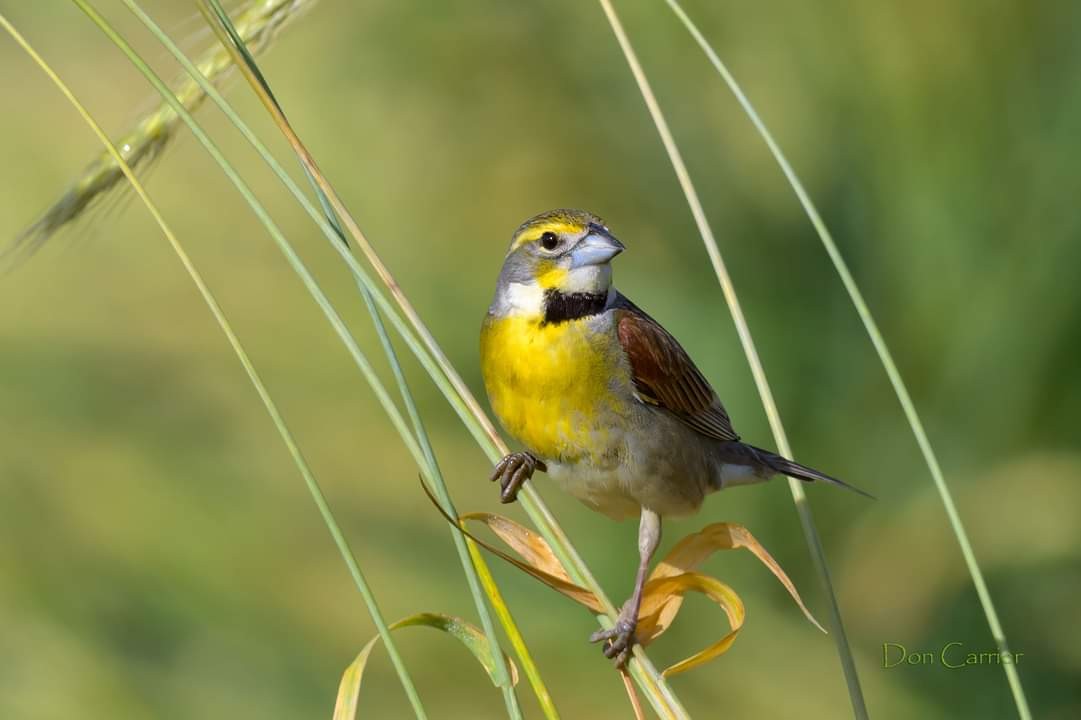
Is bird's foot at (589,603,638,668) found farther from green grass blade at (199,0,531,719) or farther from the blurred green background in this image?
the blurred green background

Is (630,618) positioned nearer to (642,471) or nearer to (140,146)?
(642,471)

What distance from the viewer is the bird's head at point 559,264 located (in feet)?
7.12

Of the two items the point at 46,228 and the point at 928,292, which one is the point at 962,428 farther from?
the point at 46,228

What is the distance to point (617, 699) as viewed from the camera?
3.01 m

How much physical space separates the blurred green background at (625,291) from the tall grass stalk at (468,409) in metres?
0.51

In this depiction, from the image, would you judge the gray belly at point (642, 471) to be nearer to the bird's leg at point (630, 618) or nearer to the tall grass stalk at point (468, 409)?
the bird's leg at point (630, 618)

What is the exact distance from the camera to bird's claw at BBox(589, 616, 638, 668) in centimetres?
152

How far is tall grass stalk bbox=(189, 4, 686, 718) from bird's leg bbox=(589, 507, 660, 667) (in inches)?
3.0

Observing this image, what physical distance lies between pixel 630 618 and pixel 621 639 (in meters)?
0.10

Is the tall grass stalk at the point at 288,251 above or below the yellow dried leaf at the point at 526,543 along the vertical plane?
above

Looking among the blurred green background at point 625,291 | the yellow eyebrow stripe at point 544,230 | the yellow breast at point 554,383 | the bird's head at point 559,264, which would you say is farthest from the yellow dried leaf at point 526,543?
the blurred green background at point 625,291

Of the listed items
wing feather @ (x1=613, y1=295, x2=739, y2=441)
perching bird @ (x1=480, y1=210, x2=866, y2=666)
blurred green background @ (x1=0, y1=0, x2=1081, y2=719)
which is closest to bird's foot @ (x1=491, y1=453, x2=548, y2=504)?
perching bird @ (x1=480, y1=210, x2=866, y2=666)

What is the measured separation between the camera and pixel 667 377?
229 centimetres

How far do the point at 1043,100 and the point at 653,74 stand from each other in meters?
1.13
